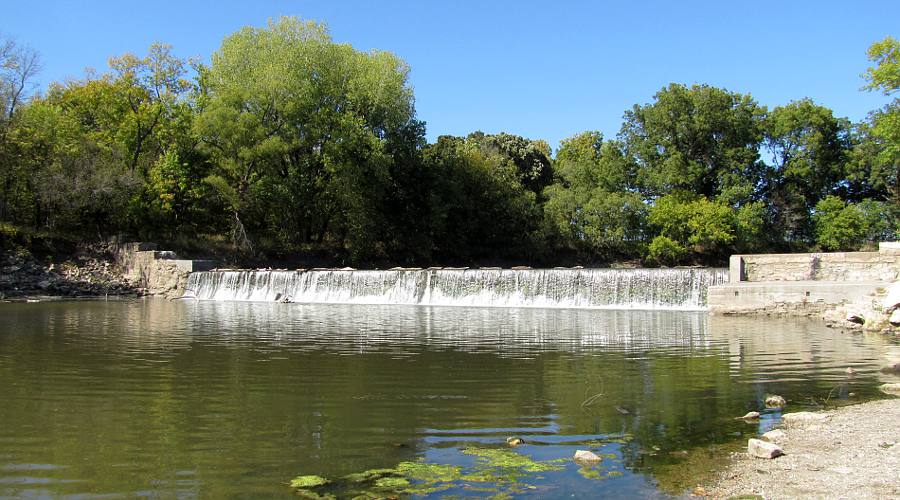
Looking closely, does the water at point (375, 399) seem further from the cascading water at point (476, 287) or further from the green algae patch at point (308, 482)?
the cascading water at point (476, 287)

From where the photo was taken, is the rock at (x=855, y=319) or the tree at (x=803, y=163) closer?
the rock at (x=855, y=319)

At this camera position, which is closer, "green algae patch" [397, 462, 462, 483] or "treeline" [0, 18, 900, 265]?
"green algae patch" [397, 462, 462, 483]

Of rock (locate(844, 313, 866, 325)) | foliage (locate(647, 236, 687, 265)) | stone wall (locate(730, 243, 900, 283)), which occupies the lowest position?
rock (locate(844, 313, 866, 325))

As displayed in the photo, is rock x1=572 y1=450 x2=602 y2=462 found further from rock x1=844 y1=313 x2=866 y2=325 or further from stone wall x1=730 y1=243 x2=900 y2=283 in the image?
stone wall x1=730 y1=243 x2=900 y2=283

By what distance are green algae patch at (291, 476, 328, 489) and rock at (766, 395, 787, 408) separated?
200 inches

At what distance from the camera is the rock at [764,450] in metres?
5.44

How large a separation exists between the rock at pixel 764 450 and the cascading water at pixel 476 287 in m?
18.1

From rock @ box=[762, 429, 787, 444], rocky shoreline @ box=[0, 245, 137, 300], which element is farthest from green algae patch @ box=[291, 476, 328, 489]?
rocky shoreline @ box=[0, 245, 137, 300]

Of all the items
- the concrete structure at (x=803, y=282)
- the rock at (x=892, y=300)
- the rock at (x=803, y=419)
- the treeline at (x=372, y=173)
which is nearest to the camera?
the rock at (x=803, y=419)

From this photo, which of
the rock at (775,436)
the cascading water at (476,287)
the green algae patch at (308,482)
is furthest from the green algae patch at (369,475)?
the cascading water at (476,287)

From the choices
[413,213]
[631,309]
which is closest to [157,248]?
[413,213]

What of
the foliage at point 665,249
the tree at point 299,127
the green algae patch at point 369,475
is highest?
the tree at point 299,127

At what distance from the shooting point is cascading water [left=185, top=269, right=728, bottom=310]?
2341 cm

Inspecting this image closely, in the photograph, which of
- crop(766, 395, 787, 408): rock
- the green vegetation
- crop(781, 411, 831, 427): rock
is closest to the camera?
the green vegetation
